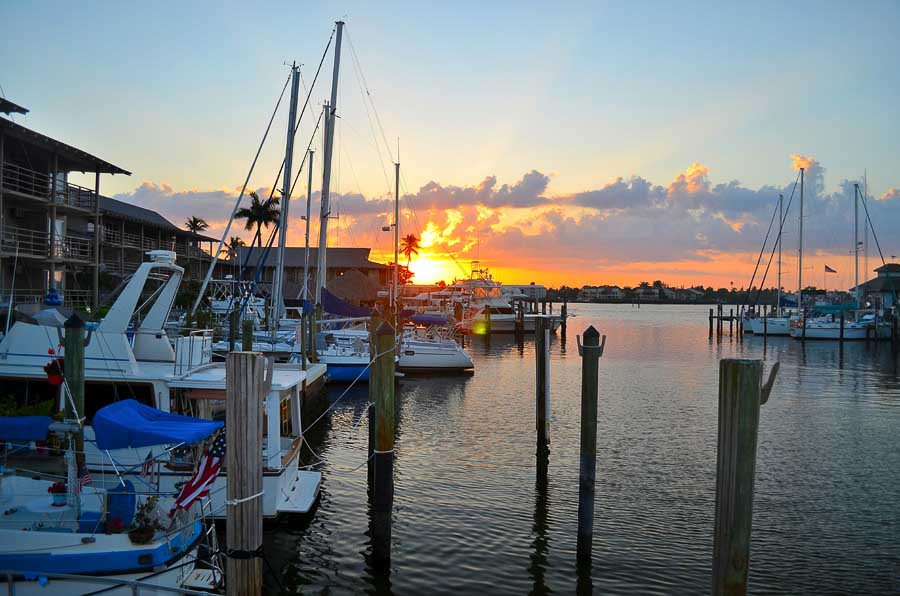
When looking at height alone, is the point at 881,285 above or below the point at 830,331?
above

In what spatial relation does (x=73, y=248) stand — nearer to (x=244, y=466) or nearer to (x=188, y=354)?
(x=188, y=354)

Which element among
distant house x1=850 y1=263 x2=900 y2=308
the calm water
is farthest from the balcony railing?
distant house x1=850 y1=263 x2=900 y2=308

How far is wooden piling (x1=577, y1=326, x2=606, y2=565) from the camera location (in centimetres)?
1305

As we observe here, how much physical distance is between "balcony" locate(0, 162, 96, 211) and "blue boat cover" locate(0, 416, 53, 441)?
25.0m

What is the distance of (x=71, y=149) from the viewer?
3591 centimetres

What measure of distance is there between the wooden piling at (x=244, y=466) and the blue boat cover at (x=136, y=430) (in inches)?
87.1

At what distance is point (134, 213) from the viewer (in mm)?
57562

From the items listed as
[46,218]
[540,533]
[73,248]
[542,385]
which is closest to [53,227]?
[46,218]

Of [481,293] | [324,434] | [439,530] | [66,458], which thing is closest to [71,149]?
[324,434]

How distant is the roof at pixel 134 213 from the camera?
165ft

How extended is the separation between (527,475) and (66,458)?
11523 mm

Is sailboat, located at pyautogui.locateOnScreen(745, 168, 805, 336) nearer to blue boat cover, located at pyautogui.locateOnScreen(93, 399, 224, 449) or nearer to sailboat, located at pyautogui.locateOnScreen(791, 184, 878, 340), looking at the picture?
sailboat, located at pyautogui.locateOnScreen(791, 184, 878, 340)

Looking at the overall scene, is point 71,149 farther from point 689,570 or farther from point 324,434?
point 689,570

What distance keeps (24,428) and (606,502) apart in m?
12.4
